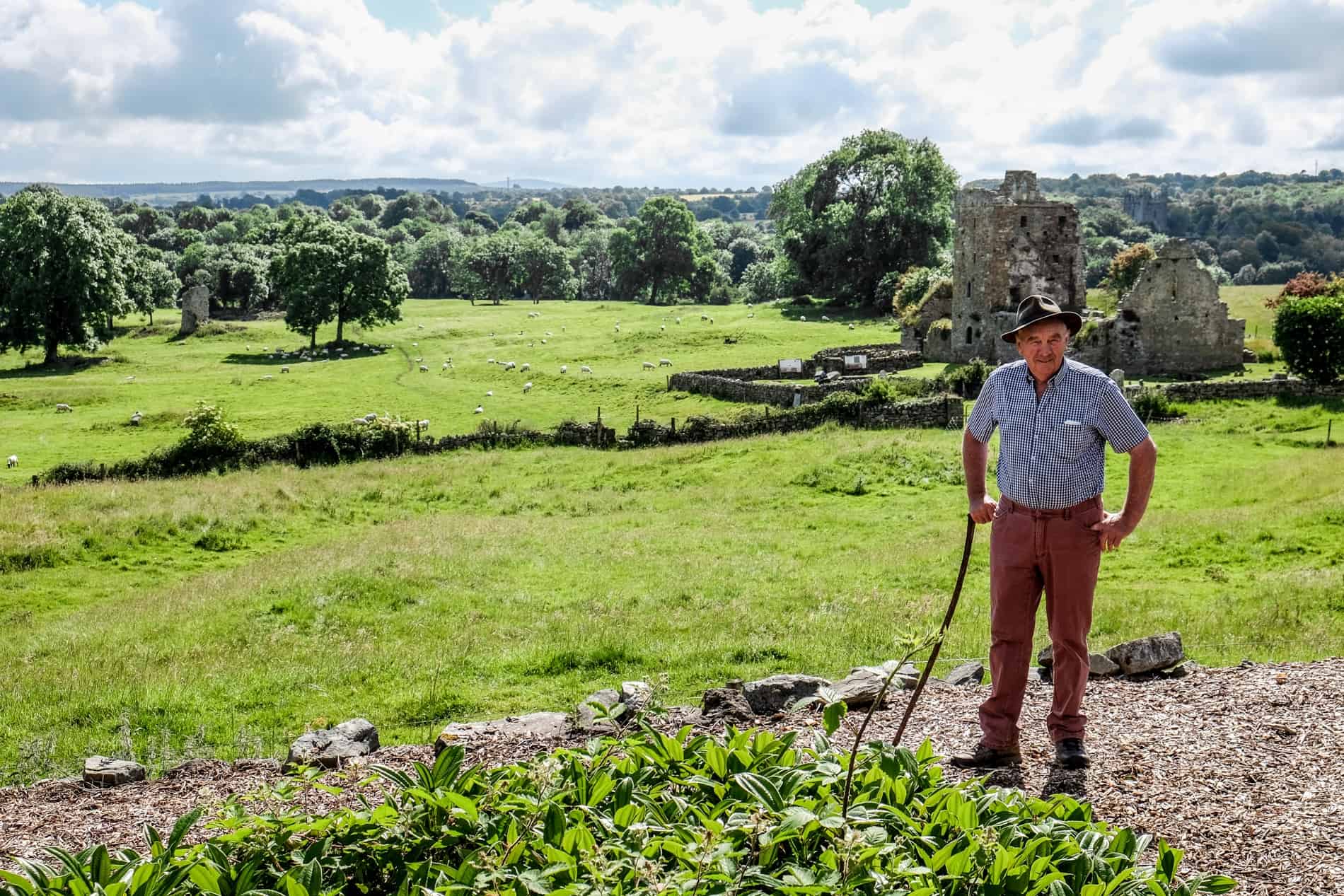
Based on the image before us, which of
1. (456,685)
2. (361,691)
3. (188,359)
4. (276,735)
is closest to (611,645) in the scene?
(456,685)

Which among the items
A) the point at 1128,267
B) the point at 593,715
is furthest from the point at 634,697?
the point at 1128,267

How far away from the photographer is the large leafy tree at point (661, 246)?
99.8 metres

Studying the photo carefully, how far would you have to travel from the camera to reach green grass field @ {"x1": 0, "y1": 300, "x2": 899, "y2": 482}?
41.8 m

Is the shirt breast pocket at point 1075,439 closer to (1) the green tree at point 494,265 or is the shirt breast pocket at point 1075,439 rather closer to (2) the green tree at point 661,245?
(2) the green tree at point 661,245

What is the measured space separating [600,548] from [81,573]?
9.93m

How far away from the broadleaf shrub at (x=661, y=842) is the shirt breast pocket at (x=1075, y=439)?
2.35 meters

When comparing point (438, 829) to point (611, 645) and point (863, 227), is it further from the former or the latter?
point (863, 227)

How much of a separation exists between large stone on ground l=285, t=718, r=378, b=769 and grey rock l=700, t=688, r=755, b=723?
2675 mm

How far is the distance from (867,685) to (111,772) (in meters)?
5.85

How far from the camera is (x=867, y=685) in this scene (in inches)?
348

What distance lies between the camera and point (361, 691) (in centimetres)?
1173

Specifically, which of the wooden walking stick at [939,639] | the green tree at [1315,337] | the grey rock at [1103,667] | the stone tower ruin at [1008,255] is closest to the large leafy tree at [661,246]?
Result: the stone tower ruin at [1008,255]

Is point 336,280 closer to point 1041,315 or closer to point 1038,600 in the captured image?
point 1041,315

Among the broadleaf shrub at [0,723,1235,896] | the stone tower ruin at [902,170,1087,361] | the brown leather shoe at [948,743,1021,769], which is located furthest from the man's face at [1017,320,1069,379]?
the stone tower ruin at [902,170,1087,361]
